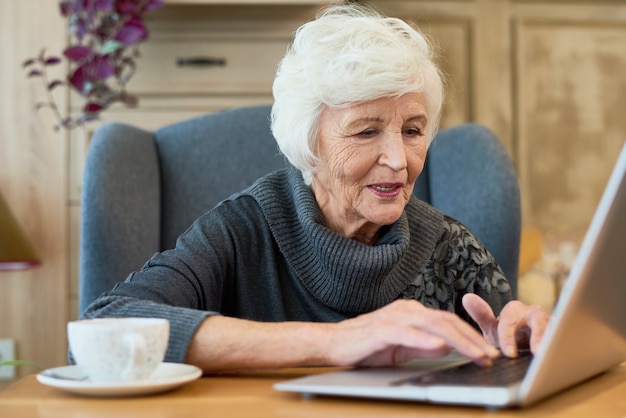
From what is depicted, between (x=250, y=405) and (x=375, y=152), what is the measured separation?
0.61 m

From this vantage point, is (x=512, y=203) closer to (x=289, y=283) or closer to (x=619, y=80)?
(x=289, y=283)

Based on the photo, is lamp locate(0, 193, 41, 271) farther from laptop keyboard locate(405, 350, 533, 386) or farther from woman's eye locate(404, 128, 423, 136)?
laptop keyboard locate(405, 350, 533, 386)

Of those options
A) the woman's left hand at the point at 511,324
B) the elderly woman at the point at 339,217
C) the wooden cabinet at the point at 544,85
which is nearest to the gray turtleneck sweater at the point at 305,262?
the elderly woman at the point at 339,217

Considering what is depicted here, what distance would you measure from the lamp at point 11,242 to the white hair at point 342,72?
1149 millimetres

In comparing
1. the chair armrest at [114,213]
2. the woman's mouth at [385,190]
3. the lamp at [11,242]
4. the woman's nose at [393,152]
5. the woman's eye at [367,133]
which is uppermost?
the woman's eye at [367,133]

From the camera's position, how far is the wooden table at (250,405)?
0.69 meters

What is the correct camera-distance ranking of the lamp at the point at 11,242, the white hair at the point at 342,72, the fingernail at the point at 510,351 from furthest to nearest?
the lamp at the point at 11,242 < the white hair at the point at 342,72 < the fingernail at the point at 510,351

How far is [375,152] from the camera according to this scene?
1286 mm

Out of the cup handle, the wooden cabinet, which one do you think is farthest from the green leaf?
the cup handle

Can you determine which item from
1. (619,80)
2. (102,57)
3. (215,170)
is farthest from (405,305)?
(619,80)

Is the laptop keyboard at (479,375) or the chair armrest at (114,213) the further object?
the chair armrest at (114,213)

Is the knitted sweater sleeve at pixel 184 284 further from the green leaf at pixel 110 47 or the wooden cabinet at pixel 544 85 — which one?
the wooden cabinet at pixel 544 85

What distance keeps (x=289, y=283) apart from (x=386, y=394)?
66 centimetres

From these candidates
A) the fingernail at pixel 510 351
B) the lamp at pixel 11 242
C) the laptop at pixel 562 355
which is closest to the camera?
the laptop at pixel 562 355
